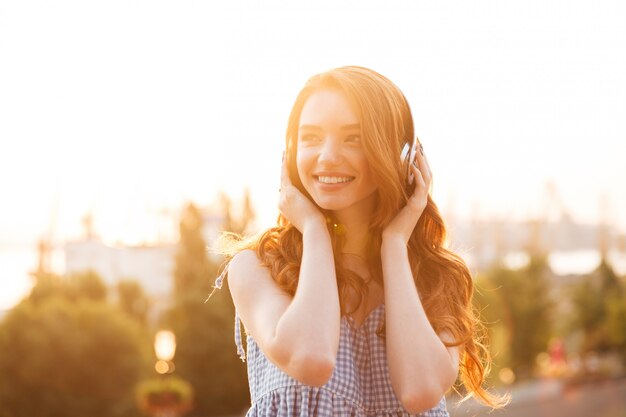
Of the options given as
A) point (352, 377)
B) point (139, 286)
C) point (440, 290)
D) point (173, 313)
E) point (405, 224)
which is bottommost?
point (139, 286)

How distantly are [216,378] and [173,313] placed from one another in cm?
199

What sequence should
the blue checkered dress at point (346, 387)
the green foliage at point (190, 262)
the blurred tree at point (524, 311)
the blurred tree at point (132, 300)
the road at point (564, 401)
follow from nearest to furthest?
1. the blue checkered dress at point (346, 387)
2. the green foliage at point (190, 262)
3. the road at point (564, 401)
4. the blurred tree at point (524, 311)
5. the blurred tree at point (132, 300)

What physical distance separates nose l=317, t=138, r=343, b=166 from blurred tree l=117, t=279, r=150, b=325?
100 feet

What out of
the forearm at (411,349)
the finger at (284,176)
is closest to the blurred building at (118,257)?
the finger at (284,176)

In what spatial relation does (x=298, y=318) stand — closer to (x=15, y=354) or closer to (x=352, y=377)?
(x=352, y=377)

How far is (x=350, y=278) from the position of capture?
6.84 feet

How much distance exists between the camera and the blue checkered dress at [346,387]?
6.31 feet

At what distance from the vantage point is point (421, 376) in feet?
6.13

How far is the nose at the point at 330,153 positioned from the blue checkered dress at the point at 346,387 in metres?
0.38

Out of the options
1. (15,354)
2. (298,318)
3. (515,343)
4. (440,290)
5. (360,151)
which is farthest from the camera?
(515,343)

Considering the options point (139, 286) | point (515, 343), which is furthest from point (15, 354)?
point (515, 343)

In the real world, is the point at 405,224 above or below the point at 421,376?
above

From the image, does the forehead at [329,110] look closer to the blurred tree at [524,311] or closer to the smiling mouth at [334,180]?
the smiling mouth at [334,180]

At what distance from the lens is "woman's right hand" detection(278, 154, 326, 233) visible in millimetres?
2043
